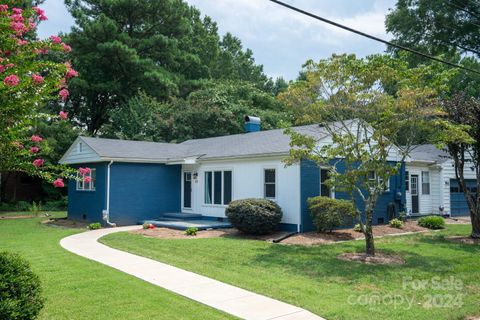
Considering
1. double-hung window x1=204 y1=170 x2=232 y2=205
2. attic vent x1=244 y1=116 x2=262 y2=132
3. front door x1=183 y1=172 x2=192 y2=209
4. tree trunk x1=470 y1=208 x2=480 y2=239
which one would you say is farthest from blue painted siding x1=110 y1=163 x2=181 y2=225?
tree trunk x1=470 y1=208 x2=480 y2=239

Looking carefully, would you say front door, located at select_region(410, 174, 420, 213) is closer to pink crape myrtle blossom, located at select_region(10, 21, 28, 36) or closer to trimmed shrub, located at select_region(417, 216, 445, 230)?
trimmed shrub, located at select_region(417, 216, 445, 230)

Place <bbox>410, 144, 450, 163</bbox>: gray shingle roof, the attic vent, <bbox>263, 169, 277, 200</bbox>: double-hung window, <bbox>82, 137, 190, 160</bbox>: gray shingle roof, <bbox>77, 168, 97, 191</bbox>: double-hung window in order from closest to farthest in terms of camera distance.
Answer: <bbox>263, 169, 277, 200</bbox>: double-hung window, <bbox>82, 137, 190, 160</bbox>: gray shingle roof, <bbox>77, 168, 97, 191</bbox>: double-hung window, <bbox>410, 144, 450, 163</bbox>: gray shingle roof, the attic vent

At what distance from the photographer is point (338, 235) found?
14195 millimetres

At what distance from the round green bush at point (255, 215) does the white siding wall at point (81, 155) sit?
7.35m

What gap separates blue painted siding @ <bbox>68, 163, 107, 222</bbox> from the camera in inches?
712

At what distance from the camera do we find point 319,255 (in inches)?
420

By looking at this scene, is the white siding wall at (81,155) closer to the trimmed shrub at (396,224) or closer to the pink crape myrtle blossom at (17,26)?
the trimmed shrub at (396,224)

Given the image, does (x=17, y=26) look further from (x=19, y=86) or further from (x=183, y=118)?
(x=183, y=118)

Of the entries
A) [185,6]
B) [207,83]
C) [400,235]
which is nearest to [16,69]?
[400,235]

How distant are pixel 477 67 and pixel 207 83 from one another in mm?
22877

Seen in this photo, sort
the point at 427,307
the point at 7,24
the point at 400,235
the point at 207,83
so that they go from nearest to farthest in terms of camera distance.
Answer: the point at 7,24, the point at 427,307, the point at 400,235, the point at 207,83

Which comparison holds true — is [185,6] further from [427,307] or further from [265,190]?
[427,307]

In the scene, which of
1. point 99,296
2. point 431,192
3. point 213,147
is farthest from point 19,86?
point 431,192

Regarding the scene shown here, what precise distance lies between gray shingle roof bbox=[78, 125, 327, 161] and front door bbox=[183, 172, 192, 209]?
3.26 feet
